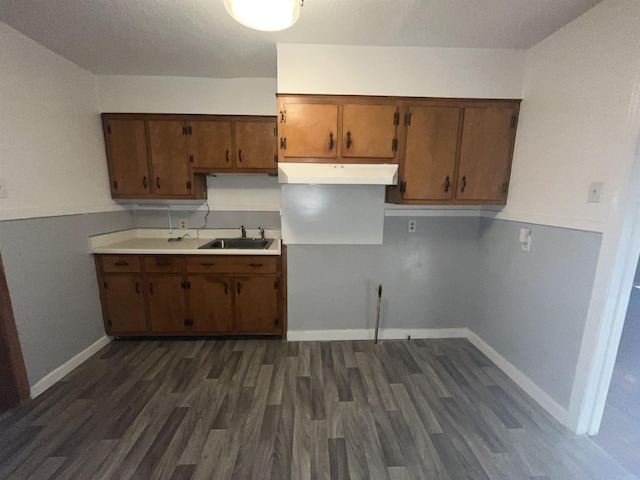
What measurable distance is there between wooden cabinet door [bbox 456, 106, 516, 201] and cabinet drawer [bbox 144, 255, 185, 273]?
2638 millimetres

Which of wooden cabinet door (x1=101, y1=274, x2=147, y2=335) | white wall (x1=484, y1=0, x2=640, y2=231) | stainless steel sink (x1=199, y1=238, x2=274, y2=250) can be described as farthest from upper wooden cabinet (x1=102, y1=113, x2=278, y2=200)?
white wall (x1=484, y1=0, x2=640, y2=231)

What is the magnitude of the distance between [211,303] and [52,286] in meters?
1.21

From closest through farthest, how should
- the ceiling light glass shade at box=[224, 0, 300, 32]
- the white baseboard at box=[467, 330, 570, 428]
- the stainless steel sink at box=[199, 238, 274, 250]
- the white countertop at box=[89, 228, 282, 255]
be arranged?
the ceiling light glass shade at box=[224, 0, 300, 32] < the white baseboard at box=[467, 330, 570, 428] < the white countertop at box=[89, 228, 282, 255] < the stainless steel sink at box=[199, 238, 274, 250]

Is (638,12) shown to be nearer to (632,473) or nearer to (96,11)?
(632,473)

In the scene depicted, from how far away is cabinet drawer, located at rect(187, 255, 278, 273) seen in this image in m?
2.58

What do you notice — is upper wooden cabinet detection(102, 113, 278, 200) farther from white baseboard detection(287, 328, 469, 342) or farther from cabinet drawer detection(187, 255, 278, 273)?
white baseboard detection(287, 328, 469, 342)

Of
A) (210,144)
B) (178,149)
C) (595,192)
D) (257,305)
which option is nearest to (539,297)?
(595,192)

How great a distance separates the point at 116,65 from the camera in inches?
96.9

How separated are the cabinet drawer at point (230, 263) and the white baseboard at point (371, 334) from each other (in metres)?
0.76

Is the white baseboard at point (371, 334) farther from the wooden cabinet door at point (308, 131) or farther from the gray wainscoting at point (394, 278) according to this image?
the wooden cabinet door at point (308, 131)

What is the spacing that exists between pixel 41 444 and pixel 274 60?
3.20 m

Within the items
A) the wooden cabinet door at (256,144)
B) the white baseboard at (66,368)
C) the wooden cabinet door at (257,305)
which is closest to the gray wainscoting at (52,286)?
the white baseboard at (66,368)

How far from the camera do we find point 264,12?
1.20 meters

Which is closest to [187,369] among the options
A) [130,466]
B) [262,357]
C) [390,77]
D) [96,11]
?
[262,357]
